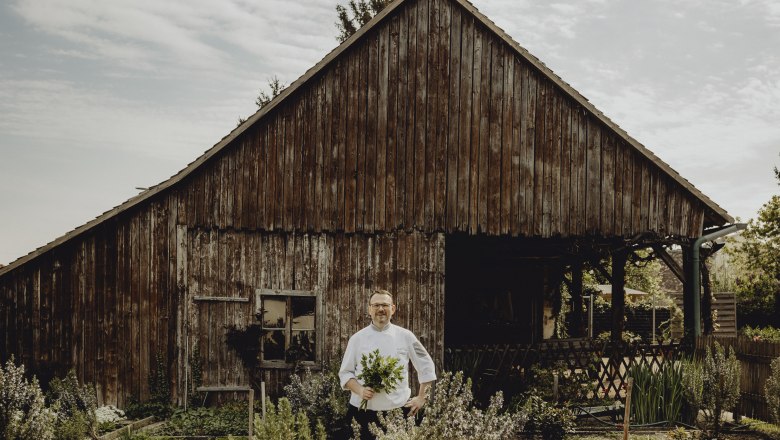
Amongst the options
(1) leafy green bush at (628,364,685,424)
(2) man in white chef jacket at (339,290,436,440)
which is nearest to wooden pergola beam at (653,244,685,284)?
(1) leafy green bush at (628,364,685,424)

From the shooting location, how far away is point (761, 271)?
2698 cm

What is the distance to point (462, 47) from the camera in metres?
11.8

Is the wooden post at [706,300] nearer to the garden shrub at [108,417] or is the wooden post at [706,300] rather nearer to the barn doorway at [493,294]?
the barn doorway at [493,294]

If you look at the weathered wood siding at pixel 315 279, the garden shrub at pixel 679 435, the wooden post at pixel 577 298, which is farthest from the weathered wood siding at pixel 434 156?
the wooden post at pixel 577 298

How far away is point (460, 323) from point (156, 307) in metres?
8.45

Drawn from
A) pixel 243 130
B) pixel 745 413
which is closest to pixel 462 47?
pixel 243 130

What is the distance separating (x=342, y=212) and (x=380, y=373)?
5.67m

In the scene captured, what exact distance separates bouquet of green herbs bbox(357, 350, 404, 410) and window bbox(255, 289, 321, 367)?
532cm

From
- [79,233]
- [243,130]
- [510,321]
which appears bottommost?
[510,321]

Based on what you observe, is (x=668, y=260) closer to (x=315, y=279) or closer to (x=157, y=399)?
(x=315, y=279)

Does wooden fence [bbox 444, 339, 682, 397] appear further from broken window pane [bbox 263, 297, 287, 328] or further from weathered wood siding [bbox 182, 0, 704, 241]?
broken window pane [bbox 263, 297, 287, 328]

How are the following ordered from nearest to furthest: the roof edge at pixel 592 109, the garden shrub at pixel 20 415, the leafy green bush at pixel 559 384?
the garden shrub at pixel 20 415, the leafy green bush at pixel 559 384, the roof edge at pixel 592 109

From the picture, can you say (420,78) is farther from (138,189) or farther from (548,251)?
(548,251)

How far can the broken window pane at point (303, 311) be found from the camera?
1136 cm
